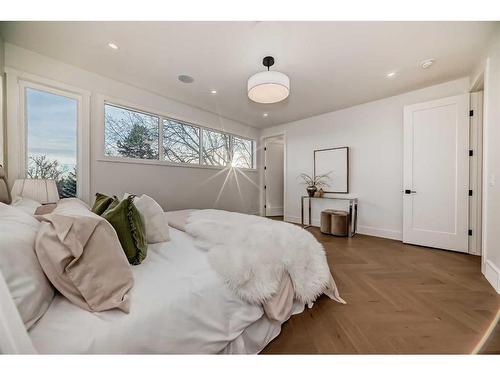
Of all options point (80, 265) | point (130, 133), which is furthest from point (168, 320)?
point (130, 133)

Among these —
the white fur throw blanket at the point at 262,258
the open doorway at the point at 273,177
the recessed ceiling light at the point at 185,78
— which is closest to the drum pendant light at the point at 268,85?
the recessed ceiling light at the point at 185,78

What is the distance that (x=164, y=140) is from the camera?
135 inches

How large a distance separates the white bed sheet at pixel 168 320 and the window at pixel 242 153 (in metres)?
3.58

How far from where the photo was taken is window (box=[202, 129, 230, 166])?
160 inches

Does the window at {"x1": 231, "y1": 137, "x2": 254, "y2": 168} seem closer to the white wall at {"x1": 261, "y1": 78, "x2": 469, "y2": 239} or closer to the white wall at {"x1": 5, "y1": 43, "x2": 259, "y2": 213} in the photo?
the white wall at {"x1": 5, "y1": 43, "x2": 259, "y2": 213}

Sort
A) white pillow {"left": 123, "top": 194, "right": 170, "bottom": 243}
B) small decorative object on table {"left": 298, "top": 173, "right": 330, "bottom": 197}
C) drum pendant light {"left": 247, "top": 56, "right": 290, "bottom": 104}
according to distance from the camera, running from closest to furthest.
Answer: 1. white pillow {"left": 123, "top": 194, "right": 170, "bottom": 243}
2. drum pendant light {"left": 247, "top": 56, "right": 290, "bottom": 104}
3. small decorative object on table {"left": 298, "top": 173, "right": 330, "bottom": 197}

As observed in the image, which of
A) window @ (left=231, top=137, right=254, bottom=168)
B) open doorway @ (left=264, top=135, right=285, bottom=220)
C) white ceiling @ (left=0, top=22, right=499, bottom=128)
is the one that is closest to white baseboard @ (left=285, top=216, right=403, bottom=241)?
open doorway @ (left=264, top=135, right=285, bottom=220)

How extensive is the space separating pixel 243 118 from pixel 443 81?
130 inches

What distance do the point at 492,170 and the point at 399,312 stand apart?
169 cm

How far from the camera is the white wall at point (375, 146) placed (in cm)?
326

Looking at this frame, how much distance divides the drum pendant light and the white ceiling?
1.04 feet

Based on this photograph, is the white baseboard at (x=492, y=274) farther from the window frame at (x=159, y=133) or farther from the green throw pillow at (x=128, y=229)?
the window frame at (x=159, y=133)
